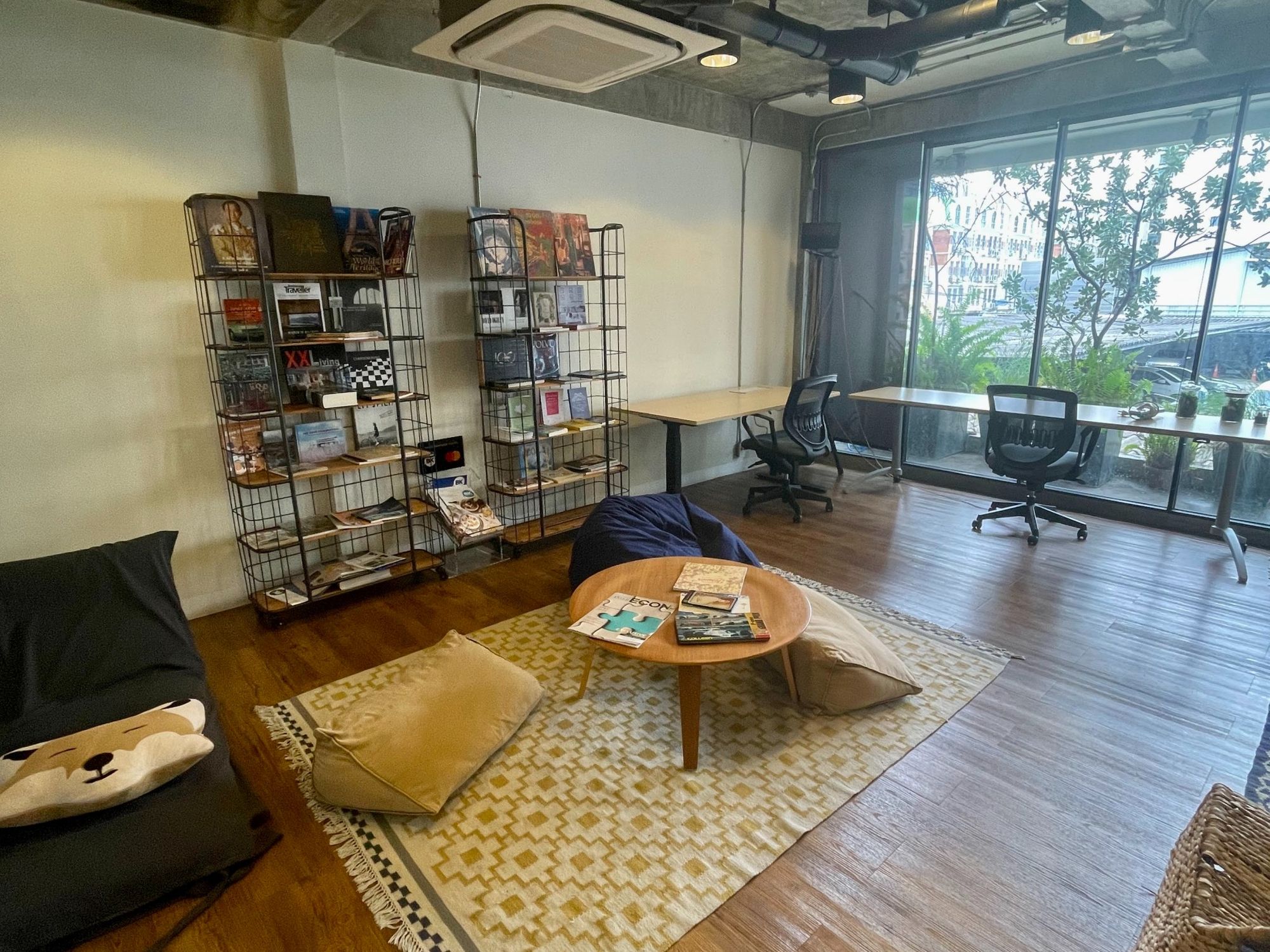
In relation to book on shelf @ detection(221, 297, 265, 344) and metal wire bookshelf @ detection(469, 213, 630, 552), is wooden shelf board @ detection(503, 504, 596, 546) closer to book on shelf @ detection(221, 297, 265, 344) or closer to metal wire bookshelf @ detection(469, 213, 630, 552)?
metal wire bookshelf @ detection(469, 213, 630, 552)

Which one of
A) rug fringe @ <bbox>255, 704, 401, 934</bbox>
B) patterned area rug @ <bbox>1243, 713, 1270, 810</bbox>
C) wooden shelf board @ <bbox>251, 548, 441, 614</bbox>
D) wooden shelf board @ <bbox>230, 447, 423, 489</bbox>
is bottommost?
rug fringe @ <bbox>255, 704, 401, 934</bbox>

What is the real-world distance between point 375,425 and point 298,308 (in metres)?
0.70

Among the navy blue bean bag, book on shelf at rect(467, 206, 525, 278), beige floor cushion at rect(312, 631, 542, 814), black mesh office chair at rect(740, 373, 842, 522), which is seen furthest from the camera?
black mesh office chair at rect(740, 373, 842, 522)

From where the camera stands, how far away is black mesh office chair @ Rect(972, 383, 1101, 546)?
4.03 metres

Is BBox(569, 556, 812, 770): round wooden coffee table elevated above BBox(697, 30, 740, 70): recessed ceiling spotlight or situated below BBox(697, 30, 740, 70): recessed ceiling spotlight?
below

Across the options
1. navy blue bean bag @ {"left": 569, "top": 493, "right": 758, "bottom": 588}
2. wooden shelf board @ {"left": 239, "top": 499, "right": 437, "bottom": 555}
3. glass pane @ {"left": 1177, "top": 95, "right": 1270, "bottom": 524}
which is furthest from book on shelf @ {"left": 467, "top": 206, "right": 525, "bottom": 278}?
glass pane @ {"left": 1177, "top": 95, "right": 1270, "bottom": 524}

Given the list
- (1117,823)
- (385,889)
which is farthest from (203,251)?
(1117,823)

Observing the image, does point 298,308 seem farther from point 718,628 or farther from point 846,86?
point 846,86

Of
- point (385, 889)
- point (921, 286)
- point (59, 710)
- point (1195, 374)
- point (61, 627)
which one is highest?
→ point (921, 286)

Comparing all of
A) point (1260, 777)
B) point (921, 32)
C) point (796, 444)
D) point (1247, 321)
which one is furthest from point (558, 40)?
point (1247, 321)

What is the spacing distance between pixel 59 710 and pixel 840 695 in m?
2.61

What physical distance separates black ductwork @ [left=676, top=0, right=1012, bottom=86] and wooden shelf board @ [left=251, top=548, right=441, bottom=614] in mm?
2887

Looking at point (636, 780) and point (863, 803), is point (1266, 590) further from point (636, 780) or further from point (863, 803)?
point (636, 780)

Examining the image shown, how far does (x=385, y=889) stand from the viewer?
5.92 feet
